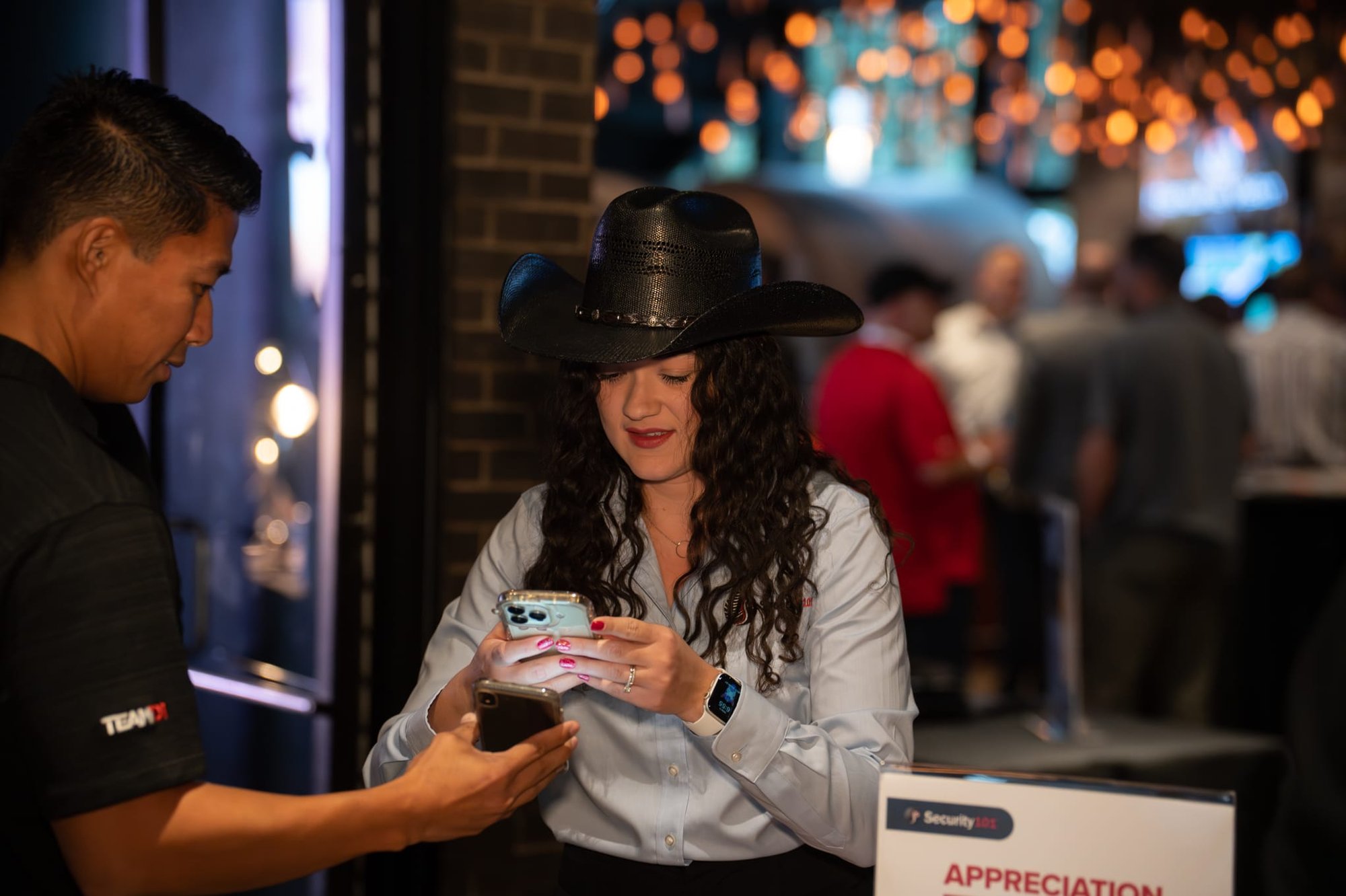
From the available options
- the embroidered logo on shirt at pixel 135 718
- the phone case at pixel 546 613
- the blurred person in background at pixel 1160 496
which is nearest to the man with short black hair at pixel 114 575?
the embroidered logo on shirt at pixel 135 718

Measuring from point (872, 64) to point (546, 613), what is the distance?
978cm

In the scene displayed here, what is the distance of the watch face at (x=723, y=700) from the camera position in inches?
67.1

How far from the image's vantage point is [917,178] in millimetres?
11719

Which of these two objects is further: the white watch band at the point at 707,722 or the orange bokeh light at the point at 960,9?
the orange bokeh light at the point at 960,9

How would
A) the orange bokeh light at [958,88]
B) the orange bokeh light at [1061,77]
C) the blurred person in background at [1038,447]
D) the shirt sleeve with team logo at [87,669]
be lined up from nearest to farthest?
the shirt sleeve with team logo at [87,669], the blurred person in background at [1038,447], the orange bokeh light at [1061,77], the orange bokeh light at [958,88]

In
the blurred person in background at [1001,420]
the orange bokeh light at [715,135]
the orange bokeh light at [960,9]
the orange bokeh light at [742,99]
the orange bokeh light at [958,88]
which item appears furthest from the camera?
the orange bokeh light at [715,135]

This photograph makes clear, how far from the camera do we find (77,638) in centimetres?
132

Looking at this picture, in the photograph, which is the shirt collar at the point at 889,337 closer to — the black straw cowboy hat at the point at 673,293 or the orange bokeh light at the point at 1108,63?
the black straw cowboy hat at the point at 673,293

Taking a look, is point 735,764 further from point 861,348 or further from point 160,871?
point 861,348

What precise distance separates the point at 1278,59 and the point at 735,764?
8559mm

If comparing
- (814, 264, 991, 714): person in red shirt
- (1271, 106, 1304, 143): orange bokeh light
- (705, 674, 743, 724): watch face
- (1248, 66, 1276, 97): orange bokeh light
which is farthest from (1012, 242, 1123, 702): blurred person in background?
(705, 674, 743, 724): watch face

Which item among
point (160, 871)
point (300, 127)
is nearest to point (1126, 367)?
point (300, 127)

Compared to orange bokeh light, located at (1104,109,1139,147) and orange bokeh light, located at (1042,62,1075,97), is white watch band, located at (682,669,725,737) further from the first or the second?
orange bokeh light, located at (1104,109,1139,147)

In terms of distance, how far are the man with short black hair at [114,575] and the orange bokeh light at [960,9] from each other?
26.1 feet
